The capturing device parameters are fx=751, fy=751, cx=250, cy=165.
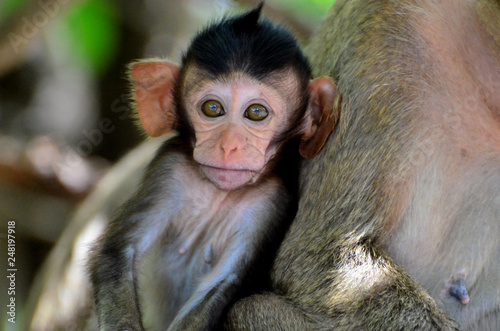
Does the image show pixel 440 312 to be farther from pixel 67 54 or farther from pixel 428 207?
pixel 67 54

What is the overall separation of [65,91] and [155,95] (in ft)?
11.1

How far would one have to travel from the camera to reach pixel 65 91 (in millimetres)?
6648

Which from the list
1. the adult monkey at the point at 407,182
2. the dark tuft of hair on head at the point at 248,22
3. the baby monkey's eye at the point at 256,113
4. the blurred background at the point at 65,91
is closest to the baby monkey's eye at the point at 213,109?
A: the baby monkey's eye at the point at 256,113

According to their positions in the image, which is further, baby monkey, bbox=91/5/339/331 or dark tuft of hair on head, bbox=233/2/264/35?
dark tuft of hair on head, bbox=233/2/264/35

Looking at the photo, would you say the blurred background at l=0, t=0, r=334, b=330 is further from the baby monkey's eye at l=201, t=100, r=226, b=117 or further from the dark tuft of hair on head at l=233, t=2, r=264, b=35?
the baby monkey's eye at l=201, t=100, r=226, b=117

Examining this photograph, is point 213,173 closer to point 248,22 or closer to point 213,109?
point 213,109

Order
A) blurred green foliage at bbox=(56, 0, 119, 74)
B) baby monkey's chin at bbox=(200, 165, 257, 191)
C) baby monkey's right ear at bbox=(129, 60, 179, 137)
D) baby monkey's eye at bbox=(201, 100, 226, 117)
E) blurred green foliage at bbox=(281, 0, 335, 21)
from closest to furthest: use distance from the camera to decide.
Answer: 1. baby monkey's chin at bbox=(200, 165, 257, 191)
2. baby monkey's eye at bbox=(201, 100, 226, 117)
3. baby monkey's right ear at bbox=(129, 60, 179, 137)
4. blurred green foliage at bbox=(56, 0, 119, 74)
5. blurred green foliage at bbox=(281, 0, 335, 21)

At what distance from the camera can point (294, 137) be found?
3.34m

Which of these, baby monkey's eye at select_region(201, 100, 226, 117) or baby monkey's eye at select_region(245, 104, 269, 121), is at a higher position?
baby monkey's eye at select_region(245, 104, 269, 121)

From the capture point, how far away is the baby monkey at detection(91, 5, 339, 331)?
3129 mm

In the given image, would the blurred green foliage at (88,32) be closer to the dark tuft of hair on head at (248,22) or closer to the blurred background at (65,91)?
the blurred background at (65,91)

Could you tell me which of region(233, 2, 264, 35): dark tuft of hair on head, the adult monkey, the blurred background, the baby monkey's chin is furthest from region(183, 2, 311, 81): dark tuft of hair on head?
the blurred background

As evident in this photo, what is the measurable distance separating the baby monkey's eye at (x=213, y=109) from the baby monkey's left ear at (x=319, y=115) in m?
0.40

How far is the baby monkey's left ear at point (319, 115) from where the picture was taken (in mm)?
3229
